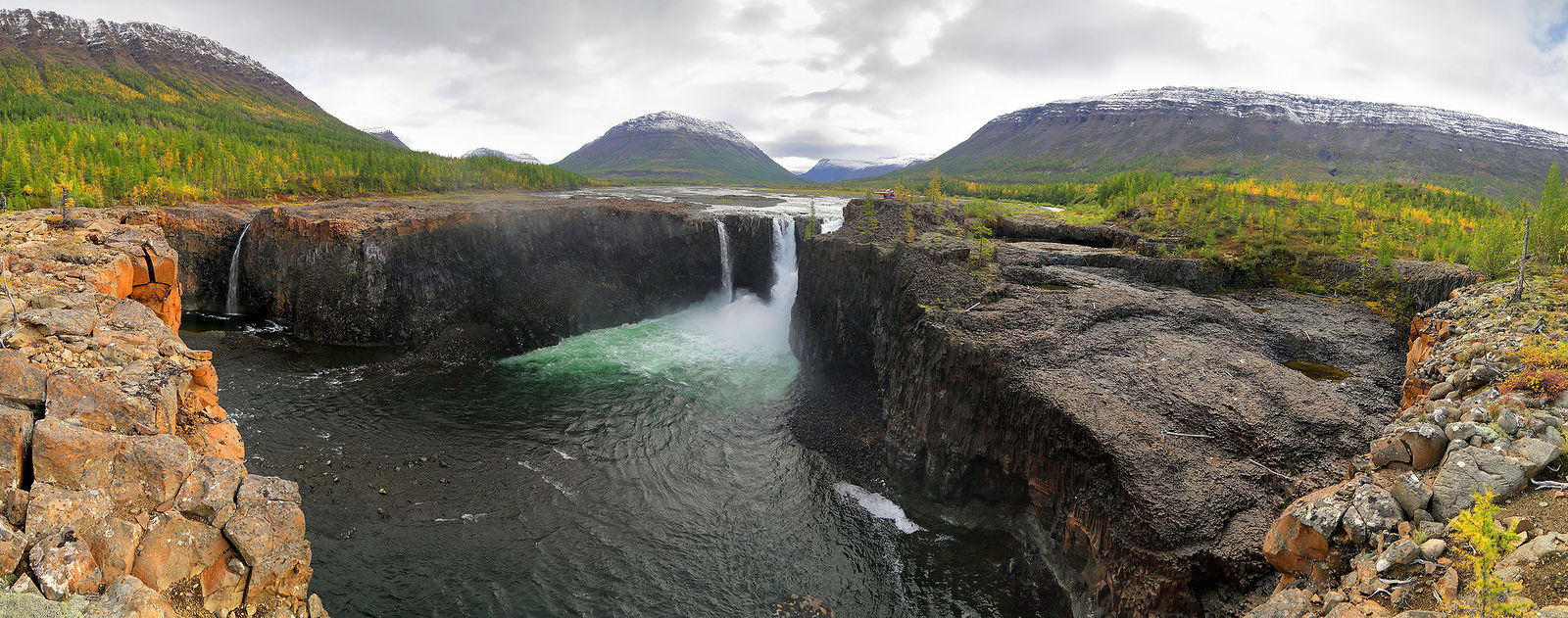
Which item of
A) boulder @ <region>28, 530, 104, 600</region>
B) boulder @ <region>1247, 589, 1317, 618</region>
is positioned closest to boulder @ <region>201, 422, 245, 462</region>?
boulder @ <region>28, 530, 104, 600</region>

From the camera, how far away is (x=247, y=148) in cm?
6588

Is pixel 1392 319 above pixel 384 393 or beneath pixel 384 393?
above

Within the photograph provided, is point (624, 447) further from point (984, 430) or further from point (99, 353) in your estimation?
point (99, 353)

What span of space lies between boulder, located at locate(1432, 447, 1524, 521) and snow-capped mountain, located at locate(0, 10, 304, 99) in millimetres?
216996

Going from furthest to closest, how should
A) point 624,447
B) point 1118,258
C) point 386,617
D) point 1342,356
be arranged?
1. point 1118,258
2. point 624,447
3. point 1342,356
4. point 386,617

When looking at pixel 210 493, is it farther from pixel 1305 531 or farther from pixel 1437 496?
pixel 1437 496

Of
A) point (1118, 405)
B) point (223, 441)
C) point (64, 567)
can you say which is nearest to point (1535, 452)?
point (1118, 405)

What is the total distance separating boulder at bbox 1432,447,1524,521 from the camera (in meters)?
6.79

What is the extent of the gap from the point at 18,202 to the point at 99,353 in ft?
151

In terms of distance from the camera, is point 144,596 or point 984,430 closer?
point 144,596

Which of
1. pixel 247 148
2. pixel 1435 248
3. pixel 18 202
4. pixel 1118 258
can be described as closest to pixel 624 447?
pixel 1118 258

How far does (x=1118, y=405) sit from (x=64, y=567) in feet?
56.0

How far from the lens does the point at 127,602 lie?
594 centimetres

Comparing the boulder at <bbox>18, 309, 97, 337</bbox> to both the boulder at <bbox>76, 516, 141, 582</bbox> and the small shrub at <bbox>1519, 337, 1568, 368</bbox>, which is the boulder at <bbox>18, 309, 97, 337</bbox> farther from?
the small shrub at <bbox>1519, 337, 1568, 368</bbox>
